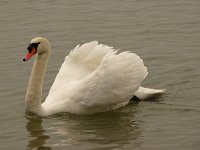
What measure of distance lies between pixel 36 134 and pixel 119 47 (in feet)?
14.3

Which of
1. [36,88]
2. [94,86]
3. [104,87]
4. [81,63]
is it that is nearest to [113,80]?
[104,87]

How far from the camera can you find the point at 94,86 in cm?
1046

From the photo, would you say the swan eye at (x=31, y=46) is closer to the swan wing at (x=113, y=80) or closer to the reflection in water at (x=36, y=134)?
the swan wing at (x=113, y=80)

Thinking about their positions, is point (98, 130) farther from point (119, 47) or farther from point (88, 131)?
point (119, 47)

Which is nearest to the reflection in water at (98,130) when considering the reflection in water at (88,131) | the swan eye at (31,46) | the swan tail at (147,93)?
the reflection in water at (88,131)

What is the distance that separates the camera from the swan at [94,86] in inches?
413

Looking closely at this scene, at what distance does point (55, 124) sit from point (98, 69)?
1071 millimetres

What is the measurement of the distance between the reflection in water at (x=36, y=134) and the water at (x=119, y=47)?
15 mm

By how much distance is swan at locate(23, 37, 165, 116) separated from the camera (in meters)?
10.5

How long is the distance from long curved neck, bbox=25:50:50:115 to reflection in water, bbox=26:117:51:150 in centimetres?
16

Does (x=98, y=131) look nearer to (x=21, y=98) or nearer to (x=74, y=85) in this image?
(x=74, y=85)

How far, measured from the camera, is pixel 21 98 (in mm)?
11930

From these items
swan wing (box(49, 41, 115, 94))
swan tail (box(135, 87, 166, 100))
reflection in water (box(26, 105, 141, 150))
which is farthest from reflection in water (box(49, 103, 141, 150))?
swan wing (box(49, 41, 115, 94))

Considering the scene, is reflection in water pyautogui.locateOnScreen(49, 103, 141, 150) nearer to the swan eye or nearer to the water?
the water
